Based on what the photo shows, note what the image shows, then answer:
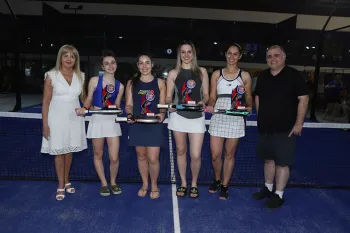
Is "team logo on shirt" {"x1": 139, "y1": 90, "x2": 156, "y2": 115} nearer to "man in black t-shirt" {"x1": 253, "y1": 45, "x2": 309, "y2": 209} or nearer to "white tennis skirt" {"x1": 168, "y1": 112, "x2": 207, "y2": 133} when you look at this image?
"white tennis skirt" {"x1": 168, "y1": 112, "x2": 207, "y2": 133}

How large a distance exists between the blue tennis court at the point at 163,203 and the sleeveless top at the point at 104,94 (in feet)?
4.48

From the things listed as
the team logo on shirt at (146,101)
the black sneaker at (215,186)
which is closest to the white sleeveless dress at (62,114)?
the team logo on shirt at (146,101)

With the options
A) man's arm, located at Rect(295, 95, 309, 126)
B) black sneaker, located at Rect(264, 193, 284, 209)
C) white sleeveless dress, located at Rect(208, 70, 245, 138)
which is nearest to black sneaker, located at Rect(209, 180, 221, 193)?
black sneaker, located at Rect(264, 193, 284, 209)

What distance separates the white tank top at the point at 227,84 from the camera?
3.83 meters

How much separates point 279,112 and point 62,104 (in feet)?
9.18

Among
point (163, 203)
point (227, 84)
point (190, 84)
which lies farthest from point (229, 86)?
point (163, 203)

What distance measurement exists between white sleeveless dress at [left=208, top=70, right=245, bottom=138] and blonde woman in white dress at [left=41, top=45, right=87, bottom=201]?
6.08 ft

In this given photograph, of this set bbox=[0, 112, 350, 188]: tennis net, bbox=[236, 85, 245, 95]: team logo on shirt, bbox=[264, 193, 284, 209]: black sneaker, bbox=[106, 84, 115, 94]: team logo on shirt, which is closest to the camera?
bbox=[236, 85, 245, 95]: team logo on shirt

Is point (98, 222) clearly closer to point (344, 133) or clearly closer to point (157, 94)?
point (157, 94)

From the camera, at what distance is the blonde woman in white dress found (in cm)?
370

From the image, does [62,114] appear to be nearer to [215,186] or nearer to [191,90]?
[191,90]

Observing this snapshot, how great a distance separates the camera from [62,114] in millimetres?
3740

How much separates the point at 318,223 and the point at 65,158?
347cm

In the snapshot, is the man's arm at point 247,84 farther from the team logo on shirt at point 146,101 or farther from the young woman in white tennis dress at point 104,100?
the young woman in white tennis dress at point 104,100
